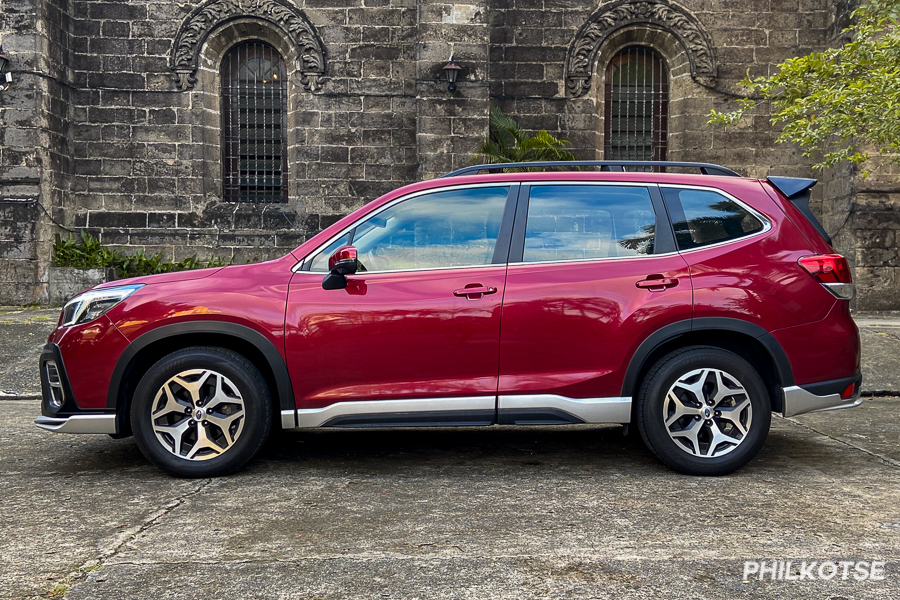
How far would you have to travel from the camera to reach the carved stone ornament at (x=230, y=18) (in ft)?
48.5

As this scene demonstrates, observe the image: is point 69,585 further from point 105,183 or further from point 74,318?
point 105,183

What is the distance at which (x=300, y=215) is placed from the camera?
15078mm

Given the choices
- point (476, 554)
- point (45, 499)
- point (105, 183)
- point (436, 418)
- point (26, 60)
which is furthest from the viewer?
point (105, 183)

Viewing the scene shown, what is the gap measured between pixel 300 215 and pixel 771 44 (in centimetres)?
932

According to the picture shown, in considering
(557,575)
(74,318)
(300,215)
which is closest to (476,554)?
(557,575)

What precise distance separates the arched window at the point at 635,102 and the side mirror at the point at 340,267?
11693 mm

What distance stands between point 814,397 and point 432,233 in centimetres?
251

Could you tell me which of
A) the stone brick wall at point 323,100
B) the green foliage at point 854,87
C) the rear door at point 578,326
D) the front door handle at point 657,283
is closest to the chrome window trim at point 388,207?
the rear door at point 578,326

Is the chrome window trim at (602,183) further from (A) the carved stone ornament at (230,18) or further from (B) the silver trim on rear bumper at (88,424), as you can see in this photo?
(A) the carved stone ornament at (230,18)

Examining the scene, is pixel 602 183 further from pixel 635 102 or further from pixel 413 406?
pixel 635 102

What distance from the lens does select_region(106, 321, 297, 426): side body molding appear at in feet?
15.7

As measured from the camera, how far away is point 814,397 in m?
4.91

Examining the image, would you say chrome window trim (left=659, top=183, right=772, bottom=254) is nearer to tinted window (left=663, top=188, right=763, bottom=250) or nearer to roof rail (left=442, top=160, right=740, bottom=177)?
tinted window (left=663, top=188, right=763, bottom=250)

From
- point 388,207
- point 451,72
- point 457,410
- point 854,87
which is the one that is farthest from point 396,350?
point 451,72
